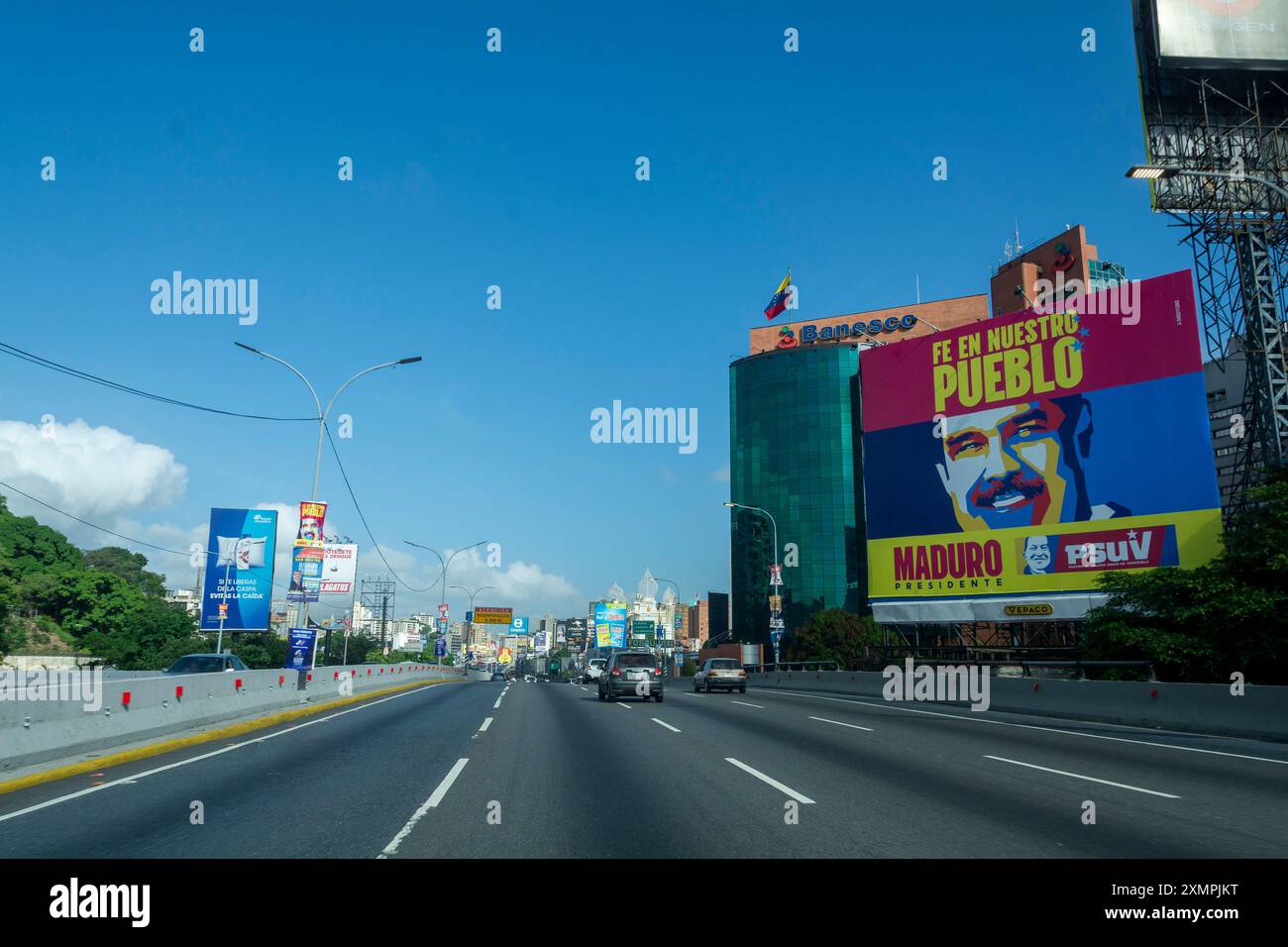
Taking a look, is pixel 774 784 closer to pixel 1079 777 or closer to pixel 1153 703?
pixel 1079 777

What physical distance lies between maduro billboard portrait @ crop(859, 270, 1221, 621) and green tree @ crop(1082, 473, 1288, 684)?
24.3 ft

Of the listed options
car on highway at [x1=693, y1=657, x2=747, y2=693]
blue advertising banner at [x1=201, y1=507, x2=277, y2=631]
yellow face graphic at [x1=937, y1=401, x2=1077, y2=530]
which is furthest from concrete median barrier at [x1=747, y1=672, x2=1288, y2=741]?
blue advertising banner at [x1=201, y1=507, x2=277, y2=631]

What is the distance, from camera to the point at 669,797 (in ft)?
28.1

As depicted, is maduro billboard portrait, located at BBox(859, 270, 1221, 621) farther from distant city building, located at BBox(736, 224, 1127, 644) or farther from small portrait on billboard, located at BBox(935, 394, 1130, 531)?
distant city building, located at BBox(736, 224, 1127, 644)

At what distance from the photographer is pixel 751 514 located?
102250mm

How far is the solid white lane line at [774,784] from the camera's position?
8.48 m

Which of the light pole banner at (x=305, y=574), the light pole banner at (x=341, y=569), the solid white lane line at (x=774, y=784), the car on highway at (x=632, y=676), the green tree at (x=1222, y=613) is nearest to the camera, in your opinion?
the solid white lane line at (x=774, y=784)

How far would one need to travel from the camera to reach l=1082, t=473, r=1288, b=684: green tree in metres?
20.8

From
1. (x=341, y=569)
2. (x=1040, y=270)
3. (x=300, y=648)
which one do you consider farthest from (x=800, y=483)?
(x=300, y=648)

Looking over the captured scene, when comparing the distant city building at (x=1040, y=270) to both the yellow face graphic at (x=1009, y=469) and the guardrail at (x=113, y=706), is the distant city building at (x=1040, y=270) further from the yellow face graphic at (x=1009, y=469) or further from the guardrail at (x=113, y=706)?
the guardrail at (x=113, y=706)

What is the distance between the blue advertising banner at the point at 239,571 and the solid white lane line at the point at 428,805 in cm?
5273

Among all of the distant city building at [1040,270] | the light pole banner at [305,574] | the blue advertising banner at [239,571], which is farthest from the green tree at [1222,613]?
the distant city building at [1040,270]
